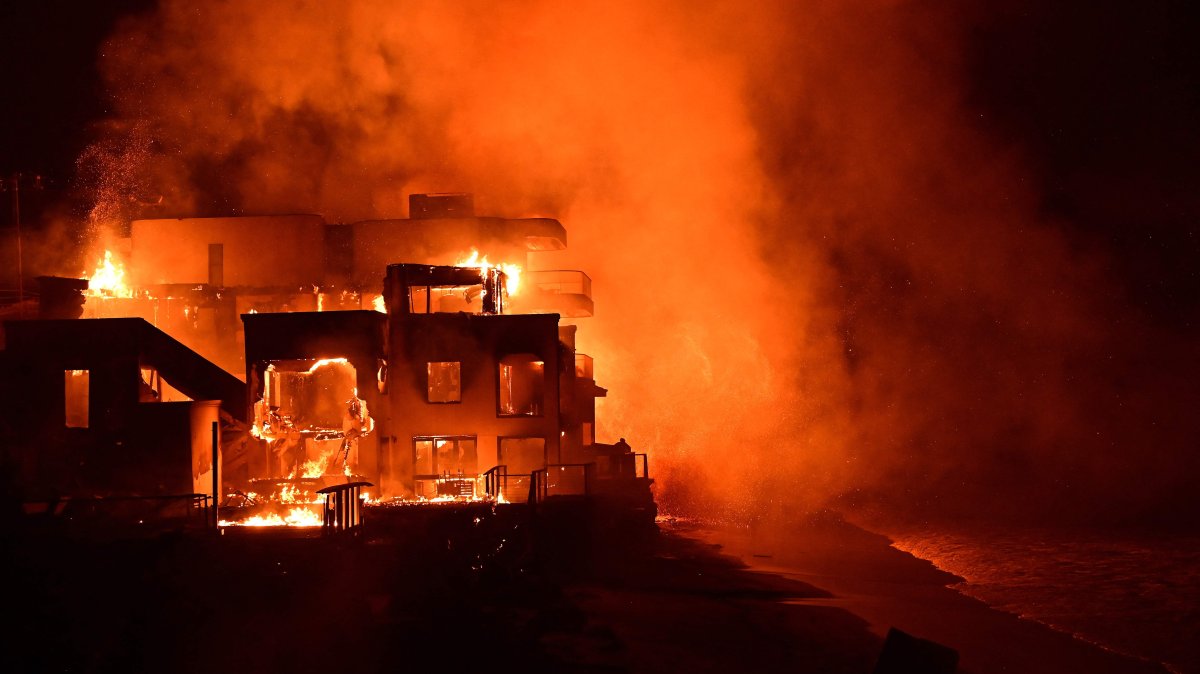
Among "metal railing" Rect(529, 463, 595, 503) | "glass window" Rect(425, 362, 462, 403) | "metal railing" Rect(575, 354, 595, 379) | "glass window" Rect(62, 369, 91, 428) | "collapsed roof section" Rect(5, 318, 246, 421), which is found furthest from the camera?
"metal railing" Rect(575, 354, 595, 379)

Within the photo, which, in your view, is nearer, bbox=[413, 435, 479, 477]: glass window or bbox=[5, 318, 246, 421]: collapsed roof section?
bbox=[5, 318, 246, 421]: collapsed roof section

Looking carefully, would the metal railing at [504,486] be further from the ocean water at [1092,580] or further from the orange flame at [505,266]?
the orange flame at [505,266]

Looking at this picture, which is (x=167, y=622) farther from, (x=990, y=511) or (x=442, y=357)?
(x=990, y=511)

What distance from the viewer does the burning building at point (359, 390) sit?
98.5ft

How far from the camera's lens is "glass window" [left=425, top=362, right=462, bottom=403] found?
35.2m

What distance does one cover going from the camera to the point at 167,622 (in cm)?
1709

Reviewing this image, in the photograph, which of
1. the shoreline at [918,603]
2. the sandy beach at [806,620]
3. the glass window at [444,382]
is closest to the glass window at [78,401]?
the glass window at [444,382]

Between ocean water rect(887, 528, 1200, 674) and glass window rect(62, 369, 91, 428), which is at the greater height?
glass window rect(62, 369, 91, 428)

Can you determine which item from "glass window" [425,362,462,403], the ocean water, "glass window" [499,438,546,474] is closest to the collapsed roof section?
"glass window" [425,362,462,403]

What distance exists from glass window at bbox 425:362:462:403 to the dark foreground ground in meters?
8.55

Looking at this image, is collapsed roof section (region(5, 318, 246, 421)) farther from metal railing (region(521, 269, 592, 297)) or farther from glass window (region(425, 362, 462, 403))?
metal railing (region(521, 269, 592, 297))

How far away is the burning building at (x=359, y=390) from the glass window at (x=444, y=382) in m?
0.10

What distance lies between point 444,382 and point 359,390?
4483 millimetres

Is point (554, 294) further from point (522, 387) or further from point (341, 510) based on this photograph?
point (341, 510)
